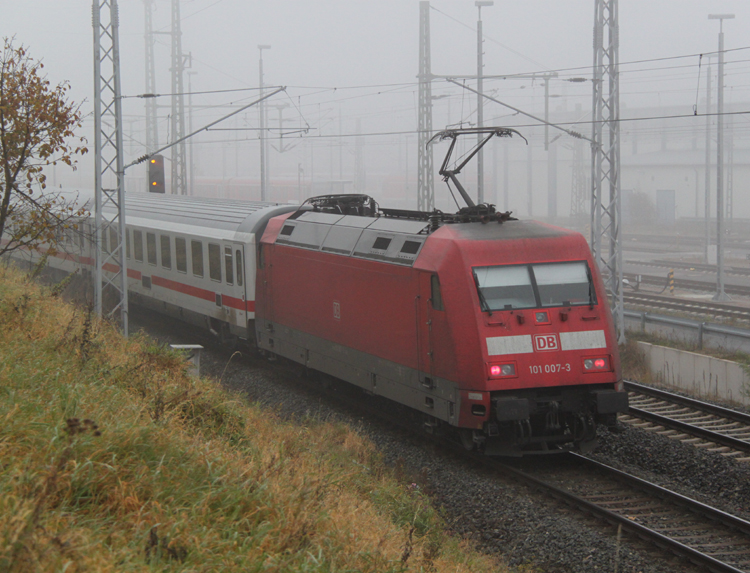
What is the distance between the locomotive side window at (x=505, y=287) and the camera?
9.16m

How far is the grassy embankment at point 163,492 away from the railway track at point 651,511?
1651 mm

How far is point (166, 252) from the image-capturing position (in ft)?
61.1

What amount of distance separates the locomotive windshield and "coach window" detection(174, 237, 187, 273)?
33.4ft

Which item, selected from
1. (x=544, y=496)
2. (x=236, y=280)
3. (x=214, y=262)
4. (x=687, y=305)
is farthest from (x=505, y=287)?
(x=687, y=305)

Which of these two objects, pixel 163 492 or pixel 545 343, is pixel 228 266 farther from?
pixel 163 492

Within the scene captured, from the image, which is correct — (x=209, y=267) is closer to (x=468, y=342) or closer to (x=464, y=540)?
(x=468, y=342)

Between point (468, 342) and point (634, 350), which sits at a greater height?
point (468, 342)

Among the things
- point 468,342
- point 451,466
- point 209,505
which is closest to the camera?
point 209,505

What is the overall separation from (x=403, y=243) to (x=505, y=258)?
1.63m

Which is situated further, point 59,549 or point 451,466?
point 451,466

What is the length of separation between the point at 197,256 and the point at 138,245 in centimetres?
374

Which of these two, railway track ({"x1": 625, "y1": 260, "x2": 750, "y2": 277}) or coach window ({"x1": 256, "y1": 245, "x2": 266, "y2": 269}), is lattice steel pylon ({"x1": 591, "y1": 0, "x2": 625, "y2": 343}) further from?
railway track ({"x1": 625, "y1": 260, "x2": 750, "y2": 277})

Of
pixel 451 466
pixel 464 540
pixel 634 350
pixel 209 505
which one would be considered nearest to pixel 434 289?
pixel 451 466

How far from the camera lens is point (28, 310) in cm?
1092
